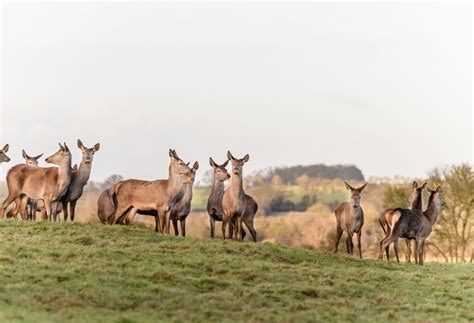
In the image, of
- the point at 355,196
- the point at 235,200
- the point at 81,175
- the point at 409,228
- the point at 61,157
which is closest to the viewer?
the point at 235,200

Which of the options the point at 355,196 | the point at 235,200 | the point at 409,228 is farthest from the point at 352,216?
the point at 235,200

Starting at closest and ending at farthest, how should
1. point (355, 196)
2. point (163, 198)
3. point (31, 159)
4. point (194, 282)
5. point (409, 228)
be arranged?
point (194, 282)
point (163, 198)
point (355, 196)
point (409, 228)
point (31, 159)

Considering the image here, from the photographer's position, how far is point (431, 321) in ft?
59.3

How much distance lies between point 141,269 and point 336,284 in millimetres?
4340

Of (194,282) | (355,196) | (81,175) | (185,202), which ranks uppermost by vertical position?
(81,175)

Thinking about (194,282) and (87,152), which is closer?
(194,282)

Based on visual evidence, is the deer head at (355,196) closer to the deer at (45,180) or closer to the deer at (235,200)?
the deer at (235,200)

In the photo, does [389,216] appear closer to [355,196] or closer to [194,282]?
[355,196]

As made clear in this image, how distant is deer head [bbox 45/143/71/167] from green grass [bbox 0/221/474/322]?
2.43 meters

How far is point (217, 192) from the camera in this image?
27.7 metres

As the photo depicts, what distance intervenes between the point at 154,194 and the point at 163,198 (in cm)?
38

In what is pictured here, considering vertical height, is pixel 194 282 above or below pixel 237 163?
below

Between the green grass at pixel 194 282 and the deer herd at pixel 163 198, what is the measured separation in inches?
63.9

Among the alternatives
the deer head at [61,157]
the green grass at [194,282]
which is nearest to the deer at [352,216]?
the green grass at [194,282]
